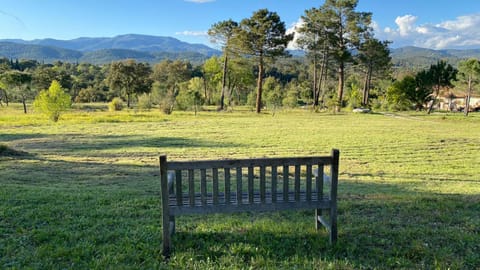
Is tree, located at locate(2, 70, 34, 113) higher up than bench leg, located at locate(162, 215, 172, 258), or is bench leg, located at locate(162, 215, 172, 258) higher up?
tree, located at locate(2, 70, 34, 113)

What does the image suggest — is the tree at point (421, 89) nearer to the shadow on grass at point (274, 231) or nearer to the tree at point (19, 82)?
the shadow on grass at point (274, 231)

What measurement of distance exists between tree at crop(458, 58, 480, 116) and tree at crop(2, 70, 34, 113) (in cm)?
4814

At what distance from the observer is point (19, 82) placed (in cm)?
4434

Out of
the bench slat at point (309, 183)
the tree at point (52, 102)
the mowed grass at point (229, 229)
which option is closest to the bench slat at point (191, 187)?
the mowed grass at point (229, 229)

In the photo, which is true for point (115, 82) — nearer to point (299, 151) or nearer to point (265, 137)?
point (265, 137)

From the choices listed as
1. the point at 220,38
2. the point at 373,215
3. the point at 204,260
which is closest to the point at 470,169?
the point at 373,215

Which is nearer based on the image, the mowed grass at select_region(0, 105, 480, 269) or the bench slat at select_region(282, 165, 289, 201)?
the mowed grass at select_region(0, 105, 480, 269)

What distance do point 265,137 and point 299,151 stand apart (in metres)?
→ 4.34

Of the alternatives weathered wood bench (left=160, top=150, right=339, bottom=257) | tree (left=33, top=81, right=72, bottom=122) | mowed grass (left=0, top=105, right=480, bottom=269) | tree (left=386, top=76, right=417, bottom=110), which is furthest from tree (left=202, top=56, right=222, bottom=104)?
weathered wood bench (left=160, top=150, right=339, bottom=257)

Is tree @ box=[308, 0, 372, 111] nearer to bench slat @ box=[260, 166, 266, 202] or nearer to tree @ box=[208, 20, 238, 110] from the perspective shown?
tree @ box=[208, 20, 238, 110]

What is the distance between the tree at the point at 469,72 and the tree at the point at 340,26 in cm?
1041

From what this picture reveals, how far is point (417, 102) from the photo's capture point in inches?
1676

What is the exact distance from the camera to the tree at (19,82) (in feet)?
139

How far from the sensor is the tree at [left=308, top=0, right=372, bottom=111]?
37906 mm
